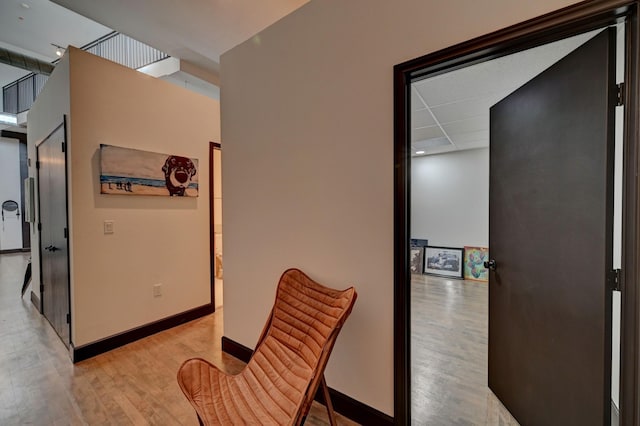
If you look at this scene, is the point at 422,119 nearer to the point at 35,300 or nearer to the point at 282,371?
the point at 282,371

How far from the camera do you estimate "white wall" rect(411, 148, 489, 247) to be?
17.7 ft

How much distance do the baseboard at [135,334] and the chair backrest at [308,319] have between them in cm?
193

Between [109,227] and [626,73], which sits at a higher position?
[626,73]

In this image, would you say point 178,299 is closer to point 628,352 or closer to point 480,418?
point 480,418

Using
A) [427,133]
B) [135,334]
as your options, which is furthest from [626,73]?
[135,334]

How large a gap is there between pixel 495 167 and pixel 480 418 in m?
1.70

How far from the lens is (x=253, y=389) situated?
4.98 feet

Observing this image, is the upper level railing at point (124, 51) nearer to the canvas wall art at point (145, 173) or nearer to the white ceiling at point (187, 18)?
the white ceiling at point (187, 18)

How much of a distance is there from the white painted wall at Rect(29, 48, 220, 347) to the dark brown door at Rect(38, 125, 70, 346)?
23cm

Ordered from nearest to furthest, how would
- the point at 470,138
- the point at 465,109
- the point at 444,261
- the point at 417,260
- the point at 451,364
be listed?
1. the point at 451,364
2. the point at 465,109
3. the point at 470,138
4. the point at 444,261
5. the point at 417,260

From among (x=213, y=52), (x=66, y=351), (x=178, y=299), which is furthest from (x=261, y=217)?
(x=213, y=52)

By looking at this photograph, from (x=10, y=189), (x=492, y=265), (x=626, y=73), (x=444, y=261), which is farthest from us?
(x=10, y=189)

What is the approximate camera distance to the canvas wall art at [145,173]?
270 cm

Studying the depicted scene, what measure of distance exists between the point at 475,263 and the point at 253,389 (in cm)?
505
